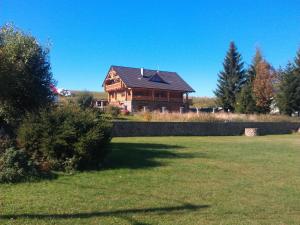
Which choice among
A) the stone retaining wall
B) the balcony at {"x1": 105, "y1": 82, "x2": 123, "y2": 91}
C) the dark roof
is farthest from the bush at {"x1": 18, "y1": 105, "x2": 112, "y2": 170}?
the balcony at {"x1": 105, "y1": 82, "x2": 123, "y2": 91}

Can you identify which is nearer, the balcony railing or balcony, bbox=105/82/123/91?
the balcony railing

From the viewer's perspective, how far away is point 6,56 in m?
15.4

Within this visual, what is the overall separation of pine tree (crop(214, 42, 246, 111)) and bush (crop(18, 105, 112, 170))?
2238 inches

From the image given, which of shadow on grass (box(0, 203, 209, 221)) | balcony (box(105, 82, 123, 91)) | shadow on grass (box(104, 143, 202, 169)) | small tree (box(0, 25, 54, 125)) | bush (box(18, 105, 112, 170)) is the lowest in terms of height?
shadow on grass (box(0, 203, 209, 221))

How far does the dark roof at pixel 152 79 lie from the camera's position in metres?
66.7

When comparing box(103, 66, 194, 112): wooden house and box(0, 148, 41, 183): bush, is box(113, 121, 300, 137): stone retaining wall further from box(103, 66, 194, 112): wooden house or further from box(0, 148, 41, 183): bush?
box(103, 66, 194, 112): wooden house

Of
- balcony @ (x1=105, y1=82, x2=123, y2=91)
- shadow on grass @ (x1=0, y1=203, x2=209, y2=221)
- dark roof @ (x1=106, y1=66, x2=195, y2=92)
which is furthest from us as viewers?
balcony @ (x1=105, y1=82, x2=123, y2=91)

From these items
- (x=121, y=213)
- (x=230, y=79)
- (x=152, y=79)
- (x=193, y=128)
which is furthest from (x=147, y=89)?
(x=121, y=213)

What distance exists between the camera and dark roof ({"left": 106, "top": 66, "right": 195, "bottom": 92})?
6669 centimetres

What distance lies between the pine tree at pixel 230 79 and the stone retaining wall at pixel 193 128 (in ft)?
91.0

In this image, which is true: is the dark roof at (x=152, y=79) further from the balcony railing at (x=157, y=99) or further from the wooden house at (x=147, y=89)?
the balcony railing at (x=157, y=99)

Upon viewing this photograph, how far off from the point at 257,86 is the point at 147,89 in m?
17.5

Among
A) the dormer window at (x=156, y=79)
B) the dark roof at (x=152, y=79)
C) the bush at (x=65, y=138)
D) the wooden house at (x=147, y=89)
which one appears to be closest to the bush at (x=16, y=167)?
the bush at (x=65, y=138)

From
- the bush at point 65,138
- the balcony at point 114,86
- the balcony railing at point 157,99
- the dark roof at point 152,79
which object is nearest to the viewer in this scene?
the bush at point 65,138
